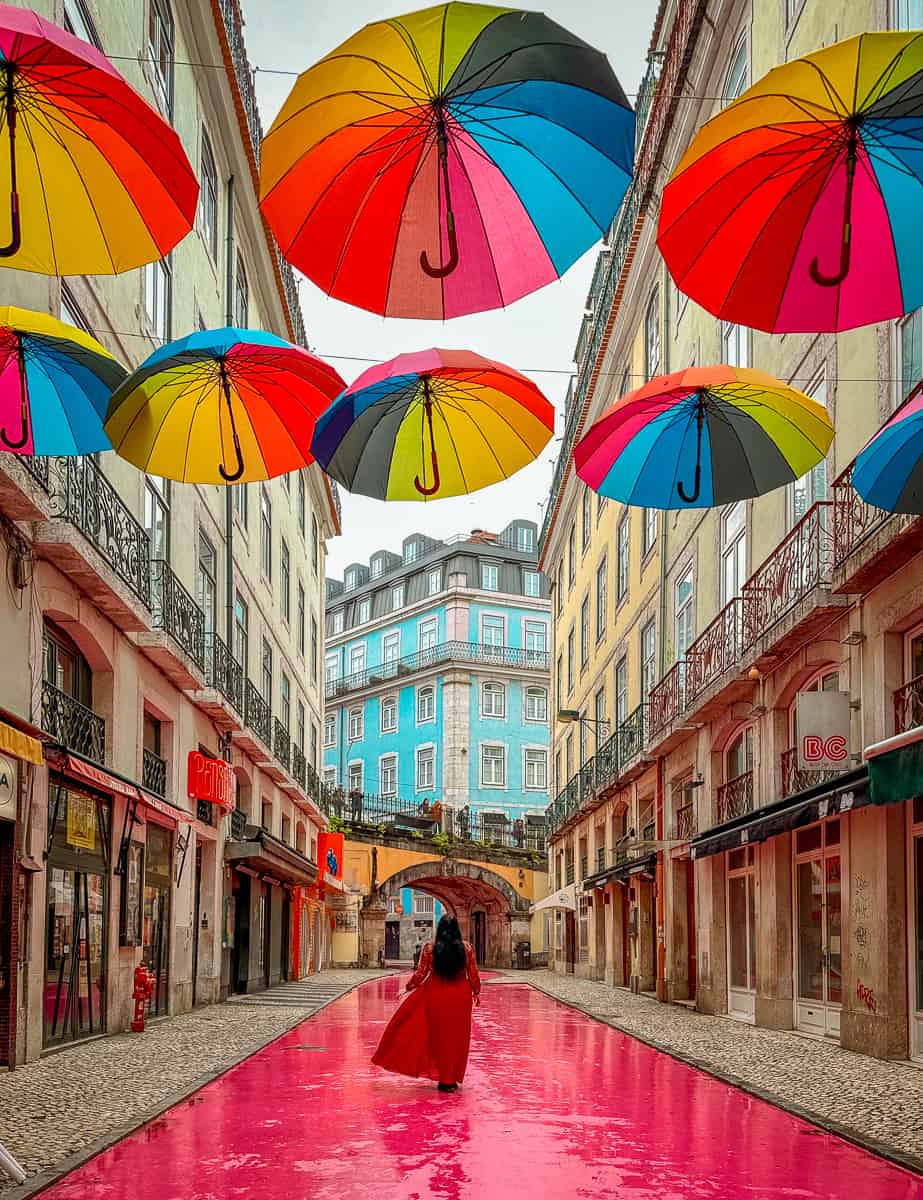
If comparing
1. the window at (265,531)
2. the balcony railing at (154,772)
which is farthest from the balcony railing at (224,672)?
the window at (265,531)

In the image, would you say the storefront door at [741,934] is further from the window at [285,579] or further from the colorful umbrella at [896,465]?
the window at [285,579]

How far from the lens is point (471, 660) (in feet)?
214

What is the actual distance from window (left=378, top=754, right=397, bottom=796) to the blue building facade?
0.07 meters

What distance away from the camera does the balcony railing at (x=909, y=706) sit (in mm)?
13180

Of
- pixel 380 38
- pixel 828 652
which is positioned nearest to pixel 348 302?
pixel 380 38

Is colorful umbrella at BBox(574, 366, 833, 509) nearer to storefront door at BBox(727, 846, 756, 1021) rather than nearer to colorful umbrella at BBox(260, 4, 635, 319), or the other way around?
colorful umbrella at BBox(260, 4, 635, 319)

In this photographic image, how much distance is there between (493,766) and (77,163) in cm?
5953

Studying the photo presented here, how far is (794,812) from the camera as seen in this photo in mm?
15125

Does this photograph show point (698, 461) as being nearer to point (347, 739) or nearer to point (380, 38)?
point (380, 38)

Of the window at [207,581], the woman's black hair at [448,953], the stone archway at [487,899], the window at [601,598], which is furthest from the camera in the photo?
the stone archway at [487,899]

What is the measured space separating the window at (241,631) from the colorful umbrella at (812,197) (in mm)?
20176

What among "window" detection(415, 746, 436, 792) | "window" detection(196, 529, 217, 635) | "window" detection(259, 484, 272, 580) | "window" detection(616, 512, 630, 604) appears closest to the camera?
"window" detection(196, 529, 217, 635)

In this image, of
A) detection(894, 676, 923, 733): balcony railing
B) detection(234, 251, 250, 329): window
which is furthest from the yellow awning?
detection(234, 251, 250, 329): window

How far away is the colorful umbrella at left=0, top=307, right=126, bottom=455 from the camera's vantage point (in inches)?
338
